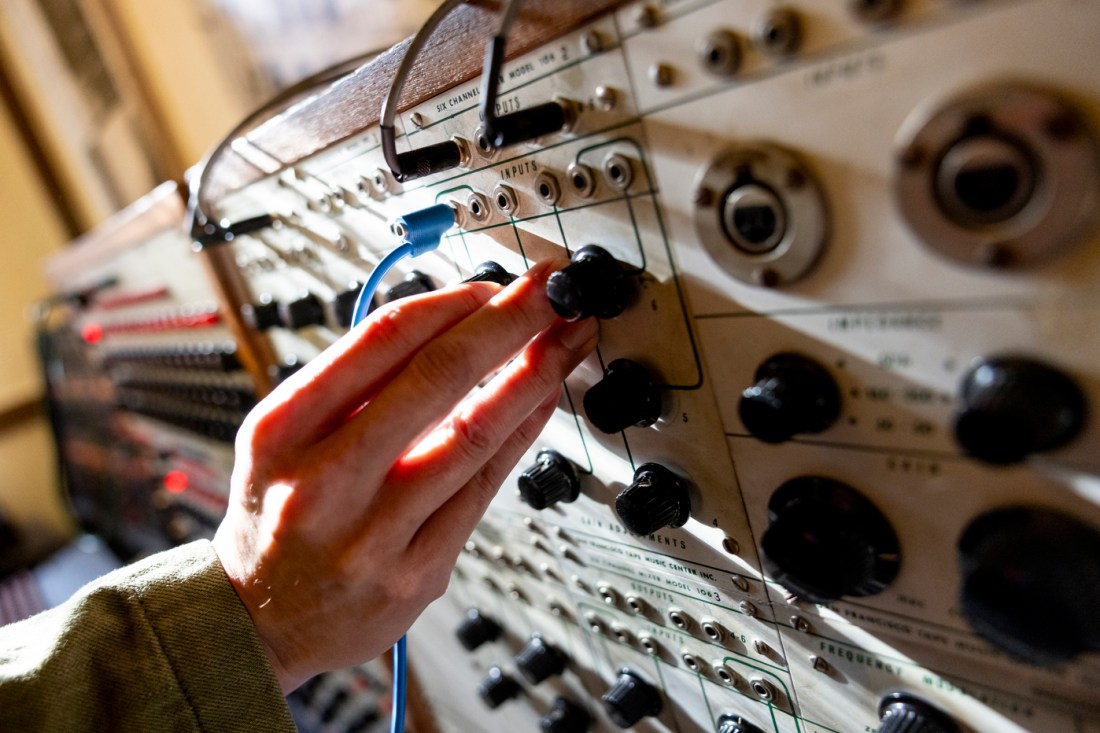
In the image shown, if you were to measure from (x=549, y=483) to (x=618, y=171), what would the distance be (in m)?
0.24

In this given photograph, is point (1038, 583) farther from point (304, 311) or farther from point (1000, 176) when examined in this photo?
point (304, 311)

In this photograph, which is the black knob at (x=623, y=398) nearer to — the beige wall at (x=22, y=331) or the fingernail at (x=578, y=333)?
the fingernail at (x=578, y=333)

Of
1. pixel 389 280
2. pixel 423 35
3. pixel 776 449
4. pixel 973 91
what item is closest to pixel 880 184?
pixel 973 91

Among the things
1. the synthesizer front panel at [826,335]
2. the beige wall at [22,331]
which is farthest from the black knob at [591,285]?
the beige wall at [22,331]

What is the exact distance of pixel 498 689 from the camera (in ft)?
2.42

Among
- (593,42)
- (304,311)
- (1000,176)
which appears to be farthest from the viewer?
(304,311)

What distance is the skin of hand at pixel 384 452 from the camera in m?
0.42

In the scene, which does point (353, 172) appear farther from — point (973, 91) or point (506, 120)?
point (973, 91)

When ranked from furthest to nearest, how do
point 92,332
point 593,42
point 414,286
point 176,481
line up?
point 92,332, point 176,481, point 414,286, point 593,42

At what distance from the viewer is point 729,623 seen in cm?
47

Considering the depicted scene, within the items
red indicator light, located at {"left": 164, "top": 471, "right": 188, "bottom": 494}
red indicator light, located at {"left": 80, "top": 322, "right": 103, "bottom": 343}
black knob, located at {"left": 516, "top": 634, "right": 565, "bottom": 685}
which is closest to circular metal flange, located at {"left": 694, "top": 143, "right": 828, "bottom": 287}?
black knob, located at {"left": 516, "top": 634, "right": 565, "bottom": 685}

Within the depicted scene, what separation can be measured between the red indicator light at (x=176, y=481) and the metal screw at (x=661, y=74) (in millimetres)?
1516

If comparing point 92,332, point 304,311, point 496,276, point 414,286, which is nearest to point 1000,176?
point 496,276

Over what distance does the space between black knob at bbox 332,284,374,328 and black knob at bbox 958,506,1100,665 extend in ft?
1.74
